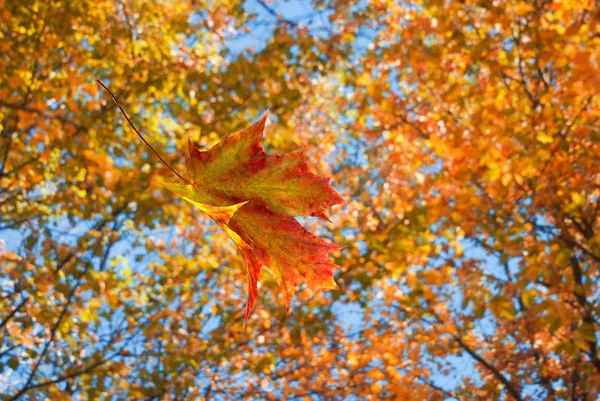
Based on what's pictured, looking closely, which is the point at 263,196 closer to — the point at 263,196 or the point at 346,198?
the point at 263,196

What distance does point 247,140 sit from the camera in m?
1.08

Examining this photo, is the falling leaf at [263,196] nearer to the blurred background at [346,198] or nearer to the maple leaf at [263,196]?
the maple leaf at [263,196]

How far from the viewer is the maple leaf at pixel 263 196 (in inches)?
42.6

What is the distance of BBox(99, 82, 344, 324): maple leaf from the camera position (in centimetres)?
108

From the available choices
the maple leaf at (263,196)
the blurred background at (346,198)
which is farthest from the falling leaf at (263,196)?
the blurred background at (346,198)

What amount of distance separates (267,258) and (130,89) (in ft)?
19.3

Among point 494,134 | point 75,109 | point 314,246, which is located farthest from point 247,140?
point 75,109

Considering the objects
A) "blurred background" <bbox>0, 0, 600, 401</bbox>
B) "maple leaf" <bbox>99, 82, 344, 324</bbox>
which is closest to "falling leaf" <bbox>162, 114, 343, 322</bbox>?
"maple leaf" <bbox>99, 82, 344, 324</bbox>

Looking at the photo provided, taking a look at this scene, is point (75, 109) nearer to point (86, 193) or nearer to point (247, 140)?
point (86, 193)

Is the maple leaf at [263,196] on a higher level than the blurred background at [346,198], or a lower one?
lower

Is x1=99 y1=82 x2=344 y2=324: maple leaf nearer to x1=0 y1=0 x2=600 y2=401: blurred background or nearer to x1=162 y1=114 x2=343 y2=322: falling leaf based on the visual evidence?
x1=162 y1=114 x2=343 y2=322: falling leaf

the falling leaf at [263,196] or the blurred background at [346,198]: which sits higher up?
the blurred background at [346,198]

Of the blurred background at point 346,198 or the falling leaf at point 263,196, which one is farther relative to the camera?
the blurred background at point 346,198

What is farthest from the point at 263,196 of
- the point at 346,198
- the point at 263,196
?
the point at 346,198
